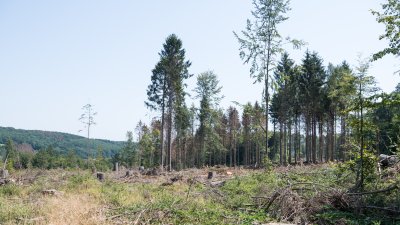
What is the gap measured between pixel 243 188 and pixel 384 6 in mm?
7619

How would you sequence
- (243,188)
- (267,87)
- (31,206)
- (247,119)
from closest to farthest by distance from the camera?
1. (31,206)
2. (243,188)
3. (267,87)
4. (247,119)

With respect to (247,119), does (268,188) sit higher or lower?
lower

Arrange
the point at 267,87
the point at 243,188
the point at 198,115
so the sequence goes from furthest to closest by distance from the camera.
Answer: the point at 198,115 < the point at 267,87 < the point at 243,188

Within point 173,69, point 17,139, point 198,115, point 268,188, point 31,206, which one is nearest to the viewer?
point 31,206

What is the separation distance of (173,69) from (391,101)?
88.0 feet

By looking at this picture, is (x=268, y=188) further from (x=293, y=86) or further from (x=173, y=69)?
(x=293, y=86)

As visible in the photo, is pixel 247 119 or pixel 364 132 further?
pixel 247 119

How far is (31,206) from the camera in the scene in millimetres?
9219

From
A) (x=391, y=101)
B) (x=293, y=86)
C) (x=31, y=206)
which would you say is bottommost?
(x=31, y=206)

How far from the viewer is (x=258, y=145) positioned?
53.6 metres

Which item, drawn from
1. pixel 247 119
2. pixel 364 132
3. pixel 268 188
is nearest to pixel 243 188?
pixel 268 188

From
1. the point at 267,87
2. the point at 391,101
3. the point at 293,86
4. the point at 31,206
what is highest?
the point at 293,86

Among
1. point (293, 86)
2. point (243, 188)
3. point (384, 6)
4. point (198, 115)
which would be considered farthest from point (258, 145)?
point (384, 6)

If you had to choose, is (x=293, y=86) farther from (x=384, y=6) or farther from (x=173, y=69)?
(x=384, y=6)
